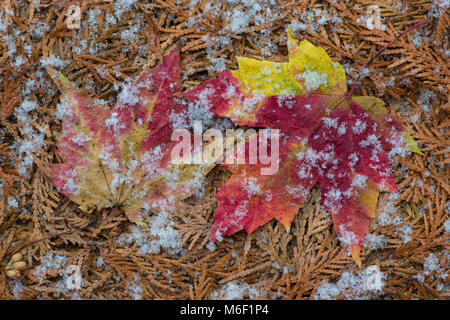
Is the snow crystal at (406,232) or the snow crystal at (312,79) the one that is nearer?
the snow crystal at (312,79)

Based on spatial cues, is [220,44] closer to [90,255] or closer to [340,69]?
[340,69]

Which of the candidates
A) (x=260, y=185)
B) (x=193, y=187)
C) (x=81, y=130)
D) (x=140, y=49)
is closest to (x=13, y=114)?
(x=81, y=130)

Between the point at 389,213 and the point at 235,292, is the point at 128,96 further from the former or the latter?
the point at 389,213

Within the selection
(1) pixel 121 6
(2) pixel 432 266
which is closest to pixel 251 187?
(2) pixel 432 266

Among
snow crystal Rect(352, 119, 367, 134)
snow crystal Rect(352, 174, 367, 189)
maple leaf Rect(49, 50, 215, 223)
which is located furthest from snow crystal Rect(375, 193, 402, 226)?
maple leaf Rect(49, 50, 215, 223)

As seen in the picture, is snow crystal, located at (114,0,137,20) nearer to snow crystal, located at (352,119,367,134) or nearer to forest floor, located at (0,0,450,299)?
forest floor, located at (0,0,450,299)

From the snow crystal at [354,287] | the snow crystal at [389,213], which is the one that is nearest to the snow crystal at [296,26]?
the snow crystal at [389,213]

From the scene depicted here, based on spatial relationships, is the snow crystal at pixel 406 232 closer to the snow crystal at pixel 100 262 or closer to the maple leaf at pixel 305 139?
the maple leaf at pixel 305 139
